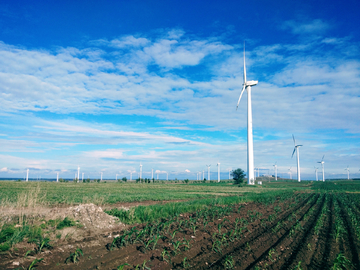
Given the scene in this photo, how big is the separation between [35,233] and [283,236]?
1294 cm

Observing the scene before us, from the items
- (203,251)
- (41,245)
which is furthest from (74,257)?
(203,251)

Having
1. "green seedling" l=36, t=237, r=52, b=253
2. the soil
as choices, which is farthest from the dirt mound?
"green seedling" l=36, t=237, r=52, b=253

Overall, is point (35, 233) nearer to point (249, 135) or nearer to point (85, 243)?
point (85, 243)

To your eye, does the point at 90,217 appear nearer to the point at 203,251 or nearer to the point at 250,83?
the point at 203,251

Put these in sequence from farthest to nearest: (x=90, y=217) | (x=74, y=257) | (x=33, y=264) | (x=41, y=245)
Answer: (x=90, y=217), (x=41, y=245), (x=74, y=257), (x=33, y=264)

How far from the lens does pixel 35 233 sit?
10.9 meters

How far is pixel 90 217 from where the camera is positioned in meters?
14.8

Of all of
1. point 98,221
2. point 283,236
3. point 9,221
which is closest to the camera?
point 9,221

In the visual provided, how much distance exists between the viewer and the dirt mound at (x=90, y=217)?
46.5 ft

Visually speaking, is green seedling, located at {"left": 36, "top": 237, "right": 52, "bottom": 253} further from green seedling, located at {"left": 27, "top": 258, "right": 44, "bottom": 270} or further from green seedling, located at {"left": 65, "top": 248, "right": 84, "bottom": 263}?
green seedling, located at {"left": 65, "top": 248, "right": 84, "bottom": 263}

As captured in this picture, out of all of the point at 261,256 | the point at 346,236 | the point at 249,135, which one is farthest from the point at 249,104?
the point at 261,256

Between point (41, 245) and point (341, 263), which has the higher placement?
point (41, 245)

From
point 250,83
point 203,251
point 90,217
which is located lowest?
point 203,251

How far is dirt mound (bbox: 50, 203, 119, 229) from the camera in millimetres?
14159
